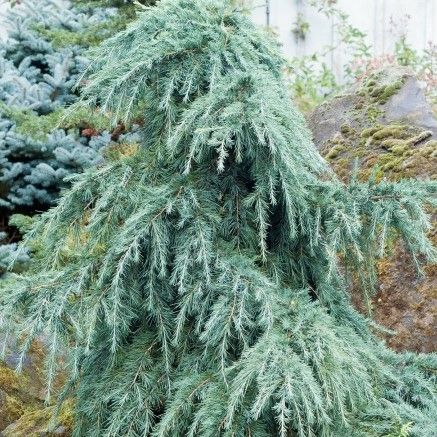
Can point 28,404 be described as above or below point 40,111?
below

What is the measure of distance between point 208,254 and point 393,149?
6.41 ft

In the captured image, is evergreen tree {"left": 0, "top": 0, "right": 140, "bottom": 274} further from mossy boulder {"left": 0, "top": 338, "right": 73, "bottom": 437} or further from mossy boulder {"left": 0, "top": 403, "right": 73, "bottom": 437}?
mossy boulder {"left": 0, "top": 403, "right": 73, "bottom": 437}

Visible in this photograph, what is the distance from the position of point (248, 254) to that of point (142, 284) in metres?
0.35

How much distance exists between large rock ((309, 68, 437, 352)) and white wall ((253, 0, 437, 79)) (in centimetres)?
300

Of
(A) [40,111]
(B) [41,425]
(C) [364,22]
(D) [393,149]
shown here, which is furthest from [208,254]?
(C) [364,22]

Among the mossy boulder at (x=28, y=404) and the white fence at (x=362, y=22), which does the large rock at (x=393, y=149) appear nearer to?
the mossy boulder at (x=28, y=404)

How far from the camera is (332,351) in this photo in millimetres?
2188

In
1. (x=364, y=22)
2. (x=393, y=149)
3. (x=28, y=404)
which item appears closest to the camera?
(x=28, y=404)

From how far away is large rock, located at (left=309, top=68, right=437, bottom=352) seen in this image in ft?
11.5

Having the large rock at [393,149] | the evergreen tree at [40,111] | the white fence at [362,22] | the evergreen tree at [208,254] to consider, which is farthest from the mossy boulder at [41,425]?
the white fence at [362,22]

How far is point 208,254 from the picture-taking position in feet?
7.70

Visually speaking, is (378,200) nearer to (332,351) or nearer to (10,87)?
(332,351)

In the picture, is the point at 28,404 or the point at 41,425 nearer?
the point at 41,425

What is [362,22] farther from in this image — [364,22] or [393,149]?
[393,149]
